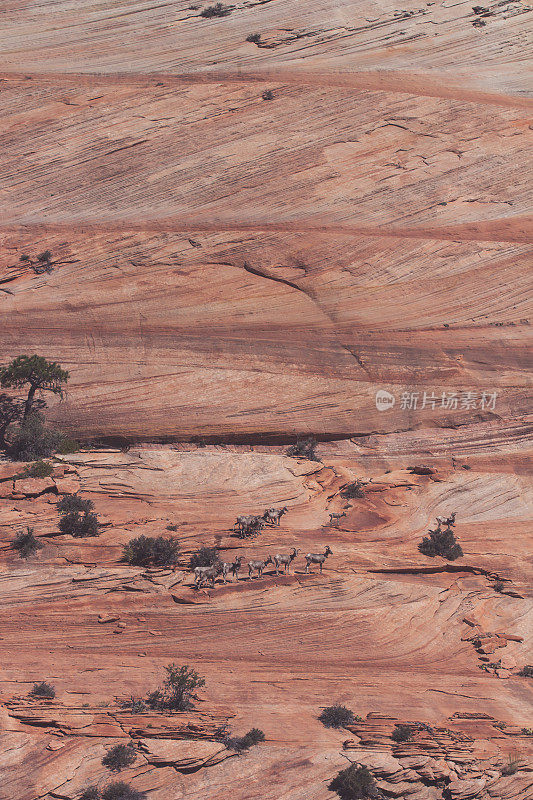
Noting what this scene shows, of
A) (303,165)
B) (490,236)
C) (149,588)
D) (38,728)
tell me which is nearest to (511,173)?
(490,236)

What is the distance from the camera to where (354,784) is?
1533cm

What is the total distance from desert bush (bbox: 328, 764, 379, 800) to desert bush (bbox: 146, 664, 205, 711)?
3.40 m

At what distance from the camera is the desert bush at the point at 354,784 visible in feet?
50.4

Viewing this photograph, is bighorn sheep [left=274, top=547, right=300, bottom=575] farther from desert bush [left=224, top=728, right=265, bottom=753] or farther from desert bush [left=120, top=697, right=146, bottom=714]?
desert bush [left=120, top=697, right=146, bottom=714]

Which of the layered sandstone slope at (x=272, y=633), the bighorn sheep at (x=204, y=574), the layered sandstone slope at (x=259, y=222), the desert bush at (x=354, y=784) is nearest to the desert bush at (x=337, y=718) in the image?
the layered sandstone slope at (x=272, y=633)

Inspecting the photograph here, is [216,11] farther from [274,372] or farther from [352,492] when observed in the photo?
[352,492]

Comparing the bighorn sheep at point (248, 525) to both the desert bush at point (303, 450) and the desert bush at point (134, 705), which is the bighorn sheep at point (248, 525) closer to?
the desert bush at point (303, 450)

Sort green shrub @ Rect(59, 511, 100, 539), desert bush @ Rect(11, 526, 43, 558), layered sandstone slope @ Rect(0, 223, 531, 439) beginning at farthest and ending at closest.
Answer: layered sandstone slope @ Rect(0, 223, 531, 439) → green shrub @ Rect(59, 511, 100, 539) → desert bush @ Rect(11, 526, 43, 558)

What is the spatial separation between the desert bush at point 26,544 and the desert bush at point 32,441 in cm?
486

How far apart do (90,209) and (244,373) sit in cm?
877

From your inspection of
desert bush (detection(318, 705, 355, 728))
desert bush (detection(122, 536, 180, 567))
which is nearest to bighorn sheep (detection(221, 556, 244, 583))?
desert bush (detection(122, 536, 180, 567))

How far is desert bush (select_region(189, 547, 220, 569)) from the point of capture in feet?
66.9

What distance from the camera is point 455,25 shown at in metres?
36.8

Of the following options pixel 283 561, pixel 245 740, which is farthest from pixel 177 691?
pixel 283 561
